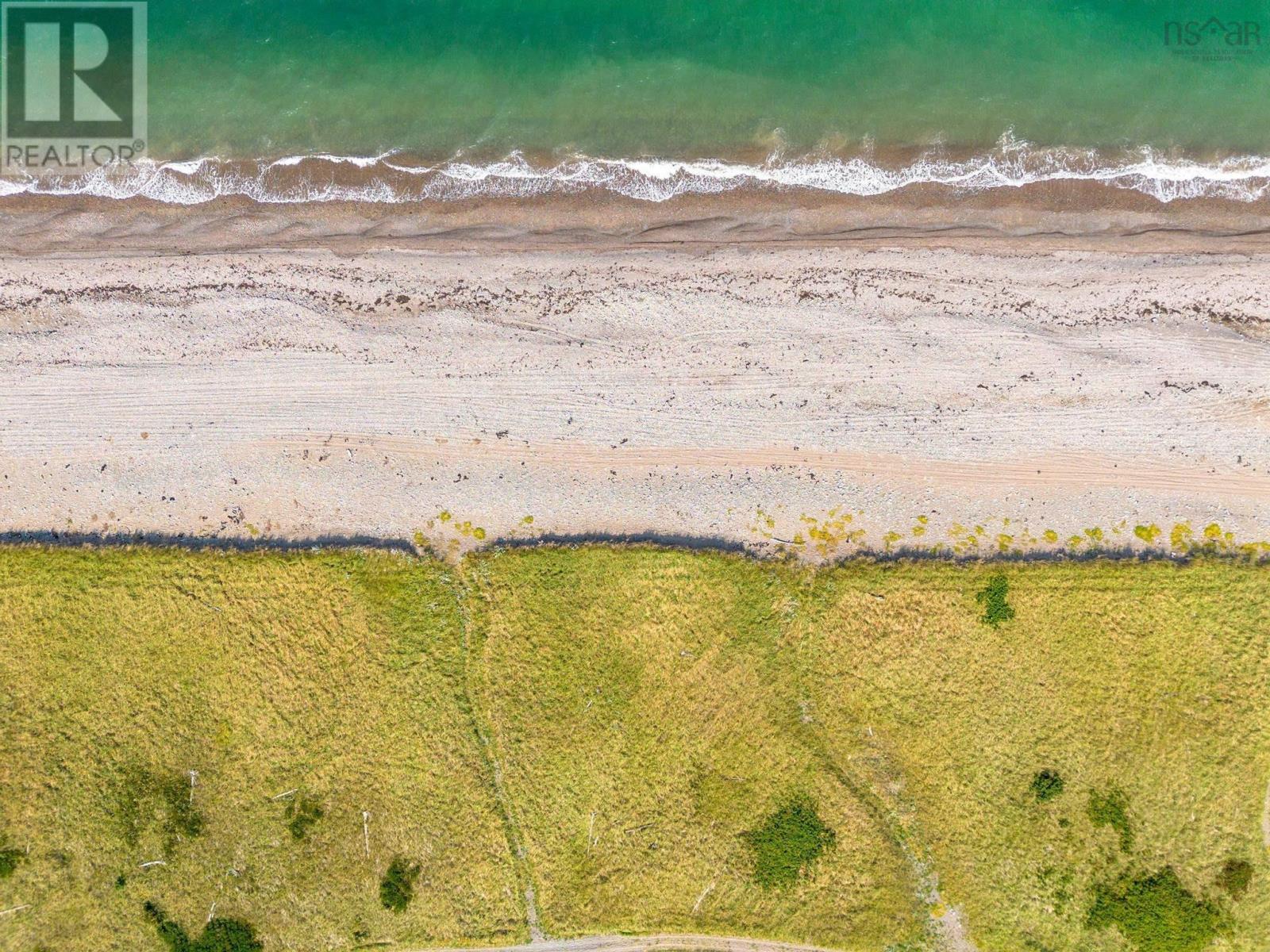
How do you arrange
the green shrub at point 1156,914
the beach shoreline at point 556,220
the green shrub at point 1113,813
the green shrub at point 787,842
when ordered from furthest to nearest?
1. the beach shoreline at point 556,220
2. the green shrub at point 787,842
3. the green shrub at point 1113,813
4. the green shrub at point 1156,914

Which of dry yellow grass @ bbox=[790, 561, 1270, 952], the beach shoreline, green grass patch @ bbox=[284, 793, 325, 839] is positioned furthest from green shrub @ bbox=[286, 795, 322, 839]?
the beach shoreline

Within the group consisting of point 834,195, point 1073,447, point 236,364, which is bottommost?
point 1073,447

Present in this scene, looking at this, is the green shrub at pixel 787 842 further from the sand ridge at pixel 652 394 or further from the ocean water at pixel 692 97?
the ocean water at pixel 692 97

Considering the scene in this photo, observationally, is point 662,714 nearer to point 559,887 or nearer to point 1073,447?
point 559,887

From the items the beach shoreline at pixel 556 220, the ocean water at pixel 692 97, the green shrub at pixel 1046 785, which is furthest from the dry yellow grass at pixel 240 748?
the green shrub at pixel 1046 785

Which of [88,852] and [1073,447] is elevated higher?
[1073,447]

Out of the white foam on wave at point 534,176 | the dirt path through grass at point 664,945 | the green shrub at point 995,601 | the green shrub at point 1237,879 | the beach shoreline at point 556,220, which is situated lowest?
the dirt path through grass at point 664,945

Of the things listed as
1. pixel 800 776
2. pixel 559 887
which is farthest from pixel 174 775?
pixel 800 776

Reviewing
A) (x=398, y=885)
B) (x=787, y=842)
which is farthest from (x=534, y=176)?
(x=398, y=885)
